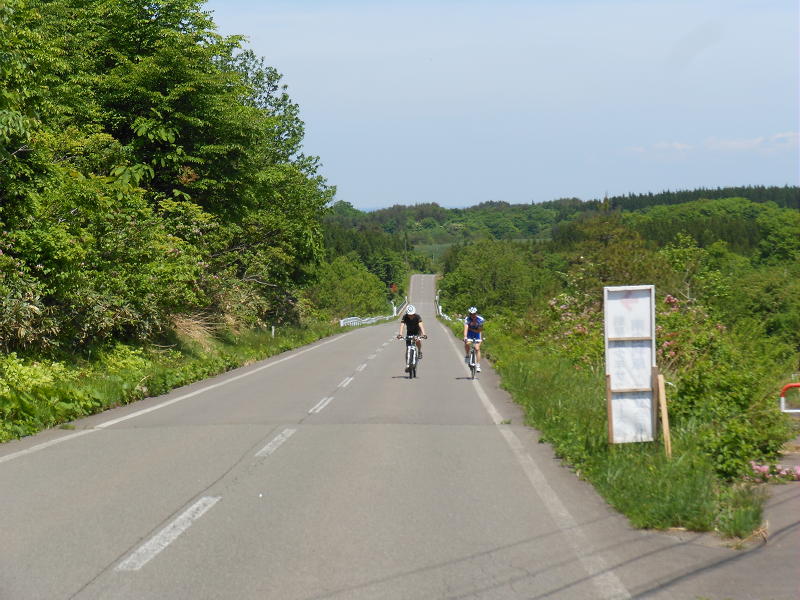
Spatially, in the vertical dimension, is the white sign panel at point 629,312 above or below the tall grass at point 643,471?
above

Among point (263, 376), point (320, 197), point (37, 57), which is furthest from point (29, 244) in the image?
point (320, 197)

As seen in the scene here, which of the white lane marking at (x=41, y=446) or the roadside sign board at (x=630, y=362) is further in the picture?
the white lane marking at (x=41, y=446)

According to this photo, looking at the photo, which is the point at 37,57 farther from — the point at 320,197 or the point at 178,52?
the point at 320,197

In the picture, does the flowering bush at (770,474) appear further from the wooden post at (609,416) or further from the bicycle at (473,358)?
the bicycle at (473,358)

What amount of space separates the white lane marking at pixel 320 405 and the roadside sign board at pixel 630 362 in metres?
6.17

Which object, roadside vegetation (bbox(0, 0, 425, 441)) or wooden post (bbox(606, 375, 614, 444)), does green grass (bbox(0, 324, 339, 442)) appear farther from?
wooden post (bbox(606, 375, 614, 444))

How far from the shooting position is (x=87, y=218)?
16.4 meters

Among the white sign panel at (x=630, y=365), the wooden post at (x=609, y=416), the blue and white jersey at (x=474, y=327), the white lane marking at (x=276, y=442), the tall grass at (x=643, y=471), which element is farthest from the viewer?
the blue and white jersey at (x=474, y=327)

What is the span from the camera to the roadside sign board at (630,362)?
8312mm

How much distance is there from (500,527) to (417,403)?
27.6 feet

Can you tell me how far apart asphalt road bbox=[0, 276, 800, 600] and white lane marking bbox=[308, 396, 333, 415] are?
1.80m

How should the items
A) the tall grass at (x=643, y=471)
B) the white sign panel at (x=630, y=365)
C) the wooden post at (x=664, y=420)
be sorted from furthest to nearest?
1. the white sign panel at (x=630, y=365)
2. the wooden post at (x=664, y=420)
3. the tall grass at (x=643, y=471)

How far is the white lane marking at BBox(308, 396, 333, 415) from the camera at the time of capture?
13445 mm

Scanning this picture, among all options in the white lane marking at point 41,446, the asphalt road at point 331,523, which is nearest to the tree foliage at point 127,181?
the white lane marking at point 41,446
